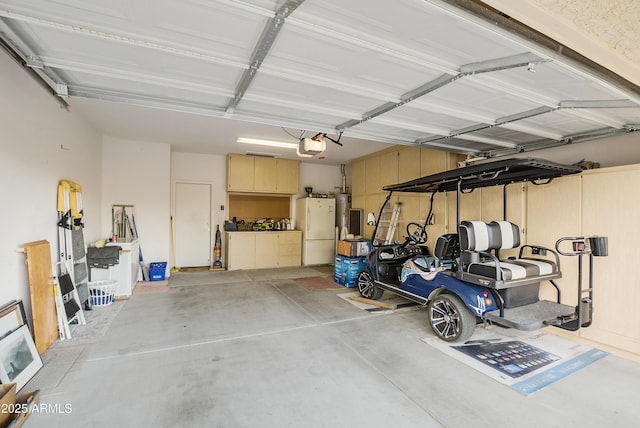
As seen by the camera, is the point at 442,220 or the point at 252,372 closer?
the point at 252,372

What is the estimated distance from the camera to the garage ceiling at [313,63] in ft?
5.29


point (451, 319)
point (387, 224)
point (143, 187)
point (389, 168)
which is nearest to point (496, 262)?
point (451, 319)

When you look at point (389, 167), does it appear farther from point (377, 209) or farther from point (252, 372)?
point (252, 372)

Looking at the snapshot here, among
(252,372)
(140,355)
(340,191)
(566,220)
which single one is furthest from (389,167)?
(140,355)

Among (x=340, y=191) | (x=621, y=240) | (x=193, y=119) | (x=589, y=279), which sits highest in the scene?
(x=193, y=119)

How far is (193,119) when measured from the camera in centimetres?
470

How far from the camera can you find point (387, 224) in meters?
6.44

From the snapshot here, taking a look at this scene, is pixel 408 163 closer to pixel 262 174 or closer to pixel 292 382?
pixel 262 174

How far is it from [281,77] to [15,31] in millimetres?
1694

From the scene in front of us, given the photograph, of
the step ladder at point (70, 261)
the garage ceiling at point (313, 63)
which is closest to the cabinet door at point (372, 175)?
the garage ceiling at point (313, 63)

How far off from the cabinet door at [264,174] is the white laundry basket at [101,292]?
13.0ft

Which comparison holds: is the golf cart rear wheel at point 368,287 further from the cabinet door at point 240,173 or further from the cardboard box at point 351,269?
the cabinet door at point 240,173

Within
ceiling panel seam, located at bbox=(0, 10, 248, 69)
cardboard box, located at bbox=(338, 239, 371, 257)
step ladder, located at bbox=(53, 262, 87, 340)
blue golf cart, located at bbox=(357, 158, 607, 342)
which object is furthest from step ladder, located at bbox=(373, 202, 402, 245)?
step ladder, located at bbox=(53, 262, 87, 340)

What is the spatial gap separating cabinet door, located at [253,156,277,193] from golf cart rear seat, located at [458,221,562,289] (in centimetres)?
542
